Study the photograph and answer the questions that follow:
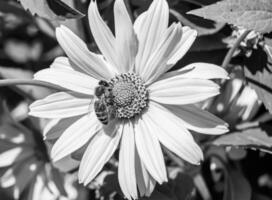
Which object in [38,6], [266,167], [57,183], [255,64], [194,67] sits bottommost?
[266,167]

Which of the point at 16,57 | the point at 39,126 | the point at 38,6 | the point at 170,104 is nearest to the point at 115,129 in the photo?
the point at 170,104

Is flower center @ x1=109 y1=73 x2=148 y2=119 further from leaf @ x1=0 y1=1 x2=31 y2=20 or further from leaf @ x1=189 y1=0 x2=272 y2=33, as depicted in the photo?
leaf @ x1=0 y1=1 x2=31 y2=20

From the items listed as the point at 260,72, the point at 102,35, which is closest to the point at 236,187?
the point at 260,72

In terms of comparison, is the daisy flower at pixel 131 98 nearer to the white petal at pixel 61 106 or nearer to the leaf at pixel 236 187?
the white petal at pixel 61 106

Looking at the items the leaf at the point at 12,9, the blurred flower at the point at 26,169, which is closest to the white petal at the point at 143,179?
the blurred flower at the point at 26,169

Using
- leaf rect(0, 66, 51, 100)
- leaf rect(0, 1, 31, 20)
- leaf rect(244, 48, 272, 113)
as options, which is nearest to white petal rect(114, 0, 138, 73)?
leaf rect(244, 48, 272, 113)

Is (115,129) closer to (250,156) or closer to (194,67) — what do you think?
(194,67)

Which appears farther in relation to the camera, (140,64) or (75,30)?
(75,30)
